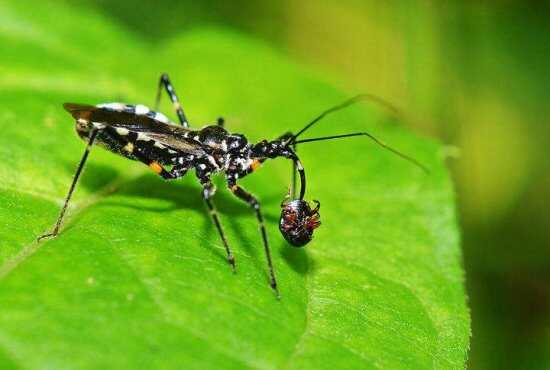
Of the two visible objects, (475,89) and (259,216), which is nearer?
(259,216)

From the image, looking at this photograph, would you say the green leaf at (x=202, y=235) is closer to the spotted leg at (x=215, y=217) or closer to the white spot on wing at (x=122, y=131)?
the spotted leg at (x=215, y=217)

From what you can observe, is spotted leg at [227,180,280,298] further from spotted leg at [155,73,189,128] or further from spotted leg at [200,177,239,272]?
spotted leg at [155,73,189,128]

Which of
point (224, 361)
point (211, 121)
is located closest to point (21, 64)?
point (211, 121)

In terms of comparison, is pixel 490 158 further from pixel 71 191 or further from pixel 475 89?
pixel 71 191

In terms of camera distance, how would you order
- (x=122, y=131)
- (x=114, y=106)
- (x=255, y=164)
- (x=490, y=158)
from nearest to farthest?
(x=122, y=131) → (x=114, y=106) → (x=255, y=164) → (x=490, y=158)

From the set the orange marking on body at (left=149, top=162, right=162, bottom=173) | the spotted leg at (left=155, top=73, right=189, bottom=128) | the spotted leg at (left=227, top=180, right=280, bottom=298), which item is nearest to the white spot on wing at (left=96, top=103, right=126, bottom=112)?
the orange marking on body at (left=149, top=162, right=162, bottom=173)

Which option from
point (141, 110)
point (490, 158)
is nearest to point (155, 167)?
point (141, 110)

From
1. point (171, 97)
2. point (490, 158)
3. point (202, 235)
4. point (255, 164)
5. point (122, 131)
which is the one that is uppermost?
point (122, 131)
